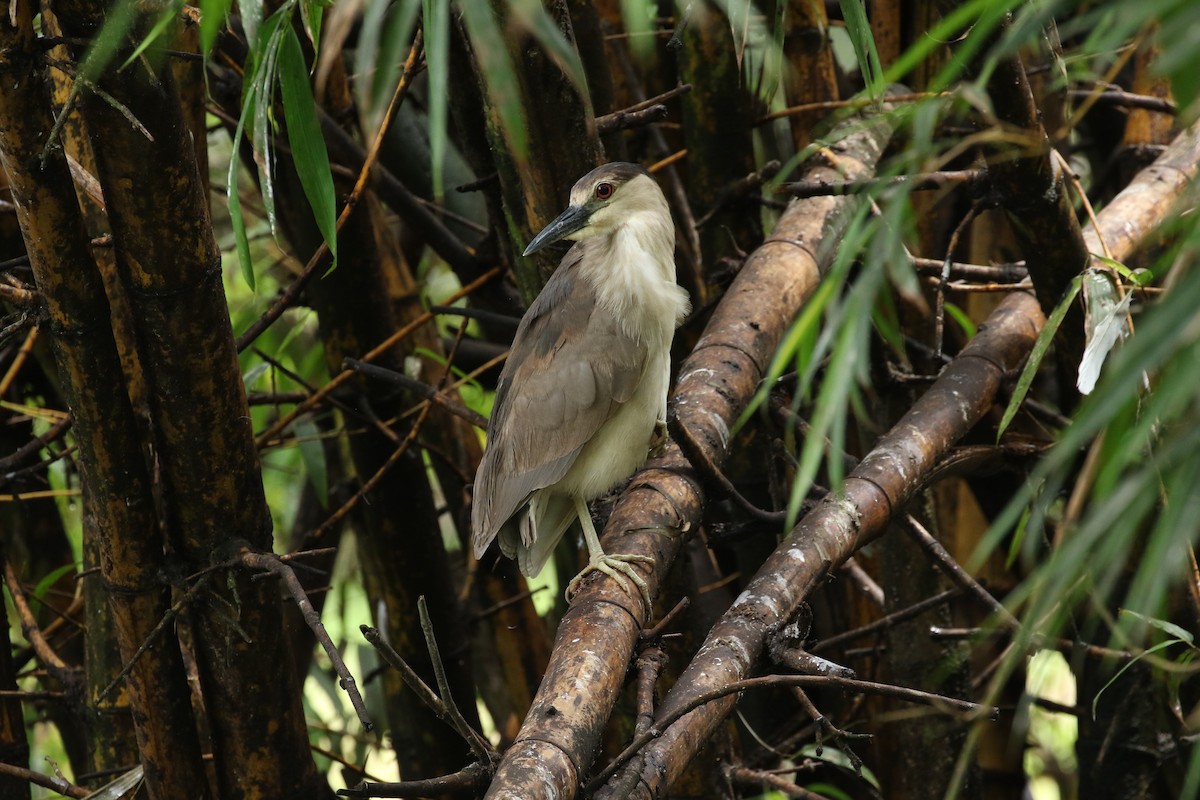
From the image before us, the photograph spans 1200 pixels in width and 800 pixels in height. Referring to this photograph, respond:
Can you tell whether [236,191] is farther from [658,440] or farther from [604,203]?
[658,440]

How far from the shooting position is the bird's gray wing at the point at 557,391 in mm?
2543

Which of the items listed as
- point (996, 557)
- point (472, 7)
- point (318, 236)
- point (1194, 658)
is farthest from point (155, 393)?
point (996, 557)

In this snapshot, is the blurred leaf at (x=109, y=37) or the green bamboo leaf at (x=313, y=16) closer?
the blurred leaf at (x=109, y=37)

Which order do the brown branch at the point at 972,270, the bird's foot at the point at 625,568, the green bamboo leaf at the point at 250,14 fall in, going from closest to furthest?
the green bamboo leaf at the point at 250,14 < the bird's foot at the point at 625,568 < the brown branch at the point at 972,270

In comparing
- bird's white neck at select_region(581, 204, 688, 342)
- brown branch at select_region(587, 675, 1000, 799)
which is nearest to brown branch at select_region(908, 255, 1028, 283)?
bird's white neck at select_region(581, 204, 688, 342)

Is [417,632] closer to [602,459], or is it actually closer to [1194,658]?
[602,459]

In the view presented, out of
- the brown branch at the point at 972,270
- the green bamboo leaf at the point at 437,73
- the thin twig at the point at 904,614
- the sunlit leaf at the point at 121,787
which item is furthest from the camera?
the brown branch at the point at 972,270

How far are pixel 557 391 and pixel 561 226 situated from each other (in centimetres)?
38

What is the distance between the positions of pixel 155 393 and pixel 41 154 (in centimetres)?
45

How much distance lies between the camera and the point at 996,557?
3305 mm

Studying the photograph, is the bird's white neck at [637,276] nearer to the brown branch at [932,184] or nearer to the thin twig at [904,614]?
the brown branch at [932,184]

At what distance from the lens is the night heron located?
2541 mm

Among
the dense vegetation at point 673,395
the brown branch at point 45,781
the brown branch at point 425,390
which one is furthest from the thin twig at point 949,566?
the brown branch at point 45,781

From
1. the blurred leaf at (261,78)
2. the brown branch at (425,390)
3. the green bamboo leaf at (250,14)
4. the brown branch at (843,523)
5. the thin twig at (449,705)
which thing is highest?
the green bamboo leaf at (250,14)
